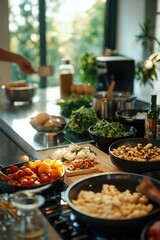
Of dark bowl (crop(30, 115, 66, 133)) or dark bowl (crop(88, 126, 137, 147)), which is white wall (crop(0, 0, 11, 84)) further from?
dark bowl (crop(88, 126, 137, 147))

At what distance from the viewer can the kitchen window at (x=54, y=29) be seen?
392 cm

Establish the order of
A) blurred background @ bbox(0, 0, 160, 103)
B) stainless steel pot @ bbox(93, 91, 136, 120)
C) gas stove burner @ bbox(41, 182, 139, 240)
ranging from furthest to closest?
1. blurred background @ bbox(0, 0, 160, 103)
2. stainless steel pot @ bbox(93, 91, 136, 120)
3. gas stove burner @ bbox(41, 182, 139, 240)

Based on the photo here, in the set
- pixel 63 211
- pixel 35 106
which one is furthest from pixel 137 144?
pixel 35 106

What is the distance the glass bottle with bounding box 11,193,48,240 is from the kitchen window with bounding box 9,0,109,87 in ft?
9.51

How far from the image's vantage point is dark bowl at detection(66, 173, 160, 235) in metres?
1.26

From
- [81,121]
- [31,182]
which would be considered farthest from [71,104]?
[31,182]

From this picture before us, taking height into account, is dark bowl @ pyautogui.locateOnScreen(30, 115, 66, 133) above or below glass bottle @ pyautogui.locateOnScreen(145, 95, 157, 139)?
below

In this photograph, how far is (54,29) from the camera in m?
4.08

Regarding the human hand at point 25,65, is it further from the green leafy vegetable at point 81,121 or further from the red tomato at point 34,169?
the red tomato at point 34,169

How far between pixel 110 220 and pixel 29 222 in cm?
25

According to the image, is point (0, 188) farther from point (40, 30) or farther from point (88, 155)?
point (40, 30)

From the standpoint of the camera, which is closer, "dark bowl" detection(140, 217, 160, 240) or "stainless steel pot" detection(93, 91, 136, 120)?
"dark bowl" detection(140, 217, 160, 240)

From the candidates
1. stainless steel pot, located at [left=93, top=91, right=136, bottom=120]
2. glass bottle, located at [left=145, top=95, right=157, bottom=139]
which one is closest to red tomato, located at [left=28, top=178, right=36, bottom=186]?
glass bottle, located at [left=145, top=95, right=157, bottom=139]

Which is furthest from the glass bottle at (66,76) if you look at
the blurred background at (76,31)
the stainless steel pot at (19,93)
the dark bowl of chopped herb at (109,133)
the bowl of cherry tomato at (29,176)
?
the bowl of cherry tomato at (29,176)
